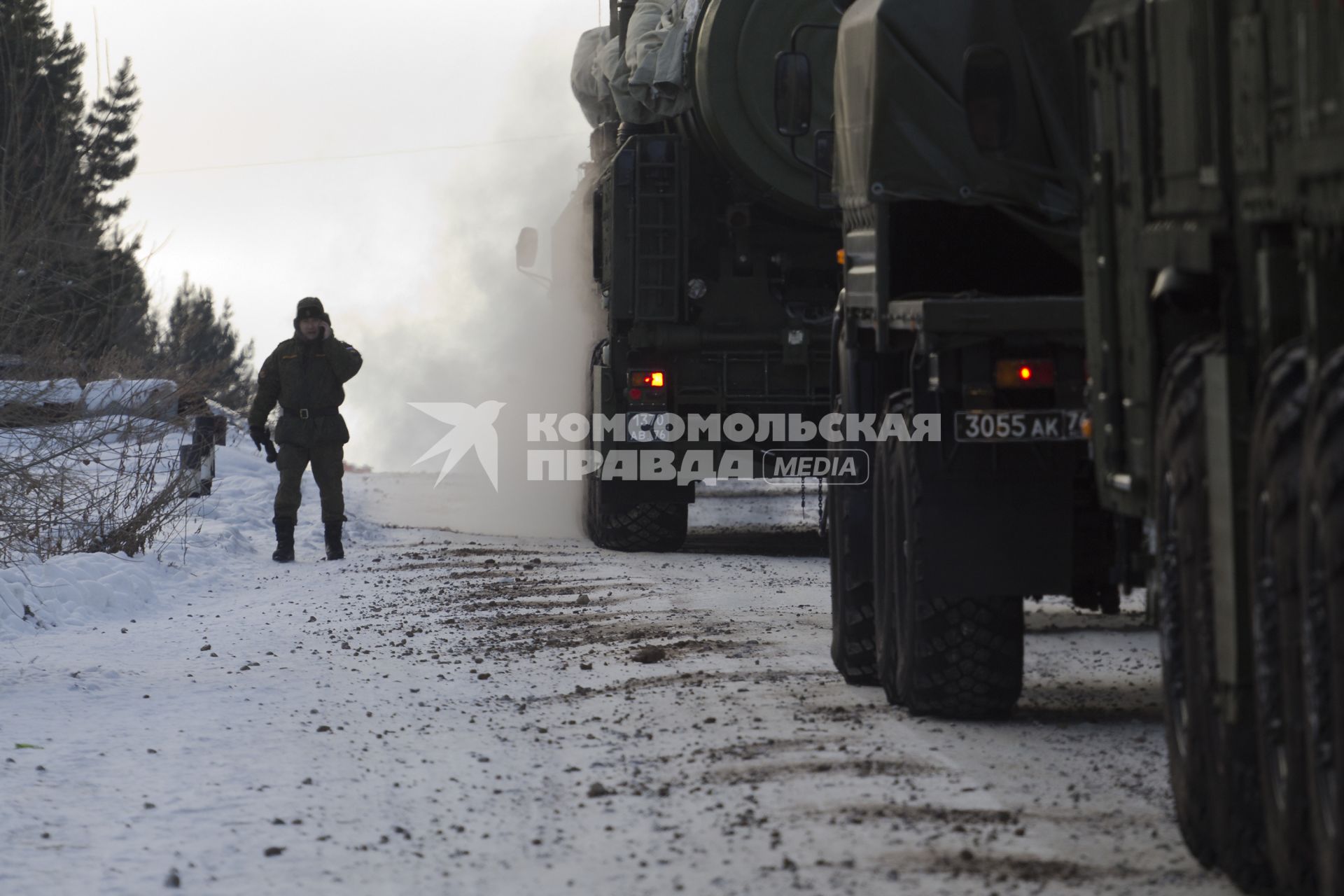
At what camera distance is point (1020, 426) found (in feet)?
21.7

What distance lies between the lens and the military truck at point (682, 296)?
47.0ft

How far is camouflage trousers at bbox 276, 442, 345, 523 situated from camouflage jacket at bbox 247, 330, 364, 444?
0.28 ft

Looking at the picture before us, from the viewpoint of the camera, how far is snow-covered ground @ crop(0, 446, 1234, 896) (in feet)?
16.5

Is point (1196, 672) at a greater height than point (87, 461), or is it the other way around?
point (87, 461)

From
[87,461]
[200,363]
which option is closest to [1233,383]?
[87,461]

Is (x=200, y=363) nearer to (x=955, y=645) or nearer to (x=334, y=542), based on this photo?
(x=334, y=542)

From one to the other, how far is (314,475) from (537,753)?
25.9ft

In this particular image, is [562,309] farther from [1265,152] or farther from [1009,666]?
[1265,152]

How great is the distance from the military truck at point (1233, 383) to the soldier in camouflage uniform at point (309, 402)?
9265 mm

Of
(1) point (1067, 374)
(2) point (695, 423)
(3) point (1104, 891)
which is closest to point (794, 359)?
(2) point (695, 423)

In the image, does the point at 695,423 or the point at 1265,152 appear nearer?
the point at 1265,152

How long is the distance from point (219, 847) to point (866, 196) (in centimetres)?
360

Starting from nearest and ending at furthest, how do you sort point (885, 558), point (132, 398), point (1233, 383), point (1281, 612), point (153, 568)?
1. point (1281, 612)
2. point (1233, 383)
3. point (885, 558)
4. point (132, 398)
5. point (153, 568)

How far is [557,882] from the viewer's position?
489 centimetres
